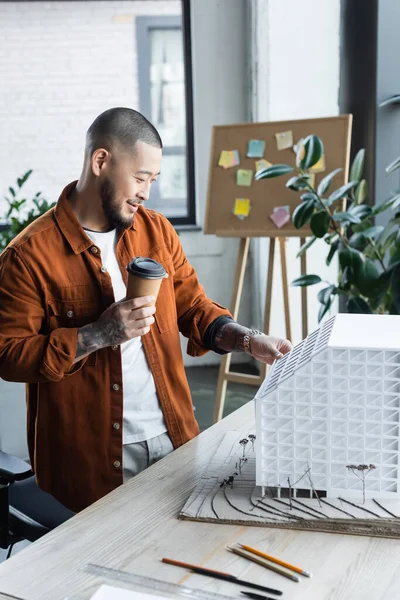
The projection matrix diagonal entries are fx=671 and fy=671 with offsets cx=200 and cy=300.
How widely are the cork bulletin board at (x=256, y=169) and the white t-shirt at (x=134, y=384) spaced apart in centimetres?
158

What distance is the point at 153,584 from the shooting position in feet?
3.25

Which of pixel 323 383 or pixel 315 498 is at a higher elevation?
pixel 323 383

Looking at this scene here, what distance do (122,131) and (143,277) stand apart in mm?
457

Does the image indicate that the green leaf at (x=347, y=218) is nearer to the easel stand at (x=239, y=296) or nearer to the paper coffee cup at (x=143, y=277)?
the easel stand at (x=239, y=296)

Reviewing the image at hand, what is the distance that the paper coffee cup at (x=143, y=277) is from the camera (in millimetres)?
1419

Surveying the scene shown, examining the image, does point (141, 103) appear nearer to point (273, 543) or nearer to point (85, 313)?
point (85, 313)

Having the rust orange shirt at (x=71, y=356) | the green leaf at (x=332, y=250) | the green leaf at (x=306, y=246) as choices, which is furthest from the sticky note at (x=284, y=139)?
the rust orange shirt at (x=71, y=356)

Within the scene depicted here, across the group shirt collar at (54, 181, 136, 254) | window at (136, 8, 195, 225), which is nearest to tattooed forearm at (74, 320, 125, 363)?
shirt collar at (54, 181, 136, 254)

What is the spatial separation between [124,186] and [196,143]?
3.26m

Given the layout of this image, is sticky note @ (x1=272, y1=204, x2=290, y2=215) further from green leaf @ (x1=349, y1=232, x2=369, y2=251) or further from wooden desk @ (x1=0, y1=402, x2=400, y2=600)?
wooden desk @ (x1=0, y1=402, x2=400, y2=600)

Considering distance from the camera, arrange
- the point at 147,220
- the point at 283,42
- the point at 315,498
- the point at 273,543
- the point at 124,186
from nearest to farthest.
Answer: the point at 273,543 → the point at 315,498 → the point at 124,186 → the point at 147,220 → the point at 283,42

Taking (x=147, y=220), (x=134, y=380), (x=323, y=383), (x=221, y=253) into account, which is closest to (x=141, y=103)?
(x=221, y=253)

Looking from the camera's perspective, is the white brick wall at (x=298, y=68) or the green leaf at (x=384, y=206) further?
the white brick wall at (x=298, y=68)

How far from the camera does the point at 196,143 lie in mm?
4816
